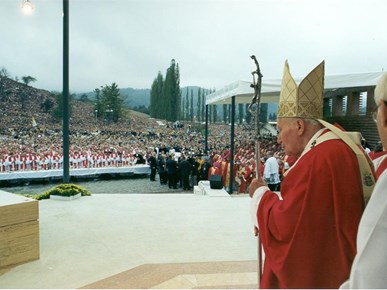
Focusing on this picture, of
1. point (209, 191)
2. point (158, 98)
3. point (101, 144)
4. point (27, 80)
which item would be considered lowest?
point (209, 191)

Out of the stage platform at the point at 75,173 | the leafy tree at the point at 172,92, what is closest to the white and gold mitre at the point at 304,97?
the stage platform at the point at 75,173

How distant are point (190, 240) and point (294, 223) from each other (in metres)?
4.02

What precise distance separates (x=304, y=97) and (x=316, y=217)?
2.72 ft

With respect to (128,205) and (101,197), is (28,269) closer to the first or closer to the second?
(128,205)

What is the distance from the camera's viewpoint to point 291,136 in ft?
7.75

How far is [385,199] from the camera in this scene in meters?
0.96

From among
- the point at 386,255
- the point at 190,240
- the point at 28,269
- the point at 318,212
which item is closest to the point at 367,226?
the point at 386,255

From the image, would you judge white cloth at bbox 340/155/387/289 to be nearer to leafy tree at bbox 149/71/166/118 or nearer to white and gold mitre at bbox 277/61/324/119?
white and gold mitre at bbox 277/61/324/119

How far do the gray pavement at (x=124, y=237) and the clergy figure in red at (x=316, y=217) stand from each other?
2812 mm

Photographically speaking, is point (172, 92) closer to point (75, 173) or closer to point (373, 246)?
point (75, 173)

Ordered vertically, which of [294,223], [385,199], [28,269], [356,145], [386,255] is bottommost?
[28,269]

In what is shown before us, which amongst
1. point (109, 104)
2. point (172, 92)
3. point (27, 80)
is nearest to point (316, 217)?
point (109, 104)

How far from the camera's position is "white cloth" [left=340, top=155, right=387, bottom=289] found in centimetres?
94

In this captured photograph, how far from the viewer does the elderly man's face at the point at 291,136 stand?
7.65 feet
